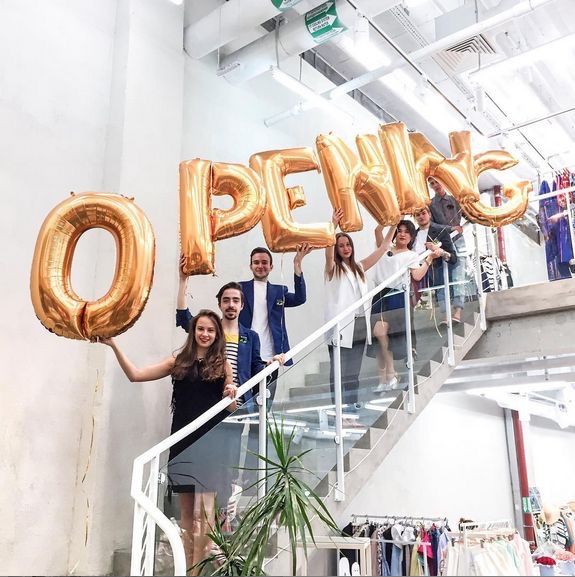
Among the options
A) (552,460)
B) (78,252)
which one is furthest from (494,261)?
(552,460)

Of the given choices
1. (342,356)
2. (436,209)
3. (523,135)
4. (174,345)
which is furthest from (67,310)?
(523,135)

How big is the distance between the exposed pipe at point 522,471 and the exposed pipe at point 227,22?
309 inches

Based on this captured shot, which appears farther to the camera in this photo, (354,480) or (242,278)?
(242,278)

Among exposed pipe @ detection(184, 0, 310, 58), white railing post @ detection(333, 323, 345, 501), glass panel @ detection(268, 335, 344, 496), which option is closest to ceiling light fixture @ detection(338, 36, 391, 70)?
exposed pipe @ detection(184, 0, 310, 58)

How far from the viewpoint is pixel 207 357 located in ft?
11.5

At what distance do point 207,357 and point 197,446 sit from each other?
0.48m

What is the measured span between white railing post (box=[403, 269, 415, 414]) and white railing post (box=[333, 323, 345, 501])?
0.81 metres

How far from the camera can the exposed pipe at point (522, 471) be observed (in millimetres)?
10045

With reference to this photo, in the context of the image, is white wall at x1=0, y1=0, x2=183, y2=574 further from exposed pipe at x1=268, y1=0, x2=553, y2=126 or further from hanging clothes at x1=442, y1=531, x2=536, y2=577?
hanging clothes at x1=442, y1=531, x2=536, y2=577

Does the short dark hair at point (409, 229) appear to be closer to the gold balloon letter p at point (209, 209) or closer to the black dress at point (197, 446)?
the gold balloon letter p at point (209, 209)

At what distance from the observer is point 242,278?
6.13 metres

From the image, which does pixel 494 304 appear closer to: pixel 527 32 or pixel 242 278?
pixel 242 278

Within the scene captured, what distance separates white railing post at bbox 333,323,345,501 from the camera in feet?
12.8

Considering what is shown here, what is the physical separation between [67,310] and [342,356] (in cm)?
186
